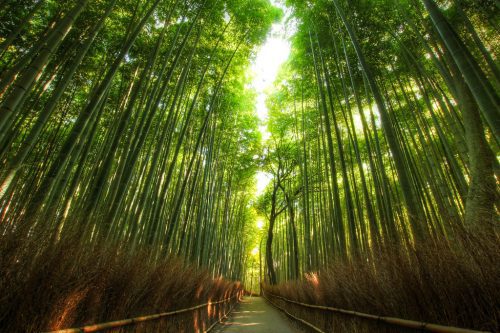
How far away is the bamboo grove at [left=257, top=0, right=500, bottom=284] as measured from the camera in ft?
8.44

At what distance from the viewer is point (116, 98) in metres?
7.07

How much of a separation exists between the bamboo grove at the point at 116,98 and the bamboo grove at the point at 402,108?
90.0 inches

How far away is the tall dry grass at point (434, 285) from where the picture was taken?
125 centimetres

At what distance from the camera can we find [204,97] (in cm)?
805

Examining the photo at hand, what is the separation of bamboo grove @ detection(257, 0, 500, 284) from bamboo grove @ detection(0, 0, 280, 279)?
7.50 ft

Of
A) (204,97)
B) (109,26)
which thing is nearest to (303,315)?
(204,97)

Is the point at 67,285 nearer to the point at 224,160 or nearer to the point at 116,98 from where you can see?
the point at 116,98

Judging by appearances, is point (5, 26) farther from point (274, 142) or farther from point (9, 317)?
point (274, 142)

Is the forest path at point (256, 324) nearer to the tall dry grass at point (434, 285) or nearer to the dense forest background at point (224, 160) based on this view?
the dense forest background at point (224, 160)

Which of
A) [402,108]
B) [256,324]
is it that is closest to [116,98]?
[256,324]

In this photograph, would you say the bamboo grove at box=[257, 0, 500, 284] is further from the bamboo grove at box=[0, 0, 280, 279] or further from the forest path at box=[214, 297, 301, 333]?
→ the bamboo grove at box=[0, 0, 280, 279]

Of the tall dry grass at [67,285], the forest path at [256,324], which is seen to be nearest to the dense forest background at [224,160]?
the tall dry grass at [67,285]

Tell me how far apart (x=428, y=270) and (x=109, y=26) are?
7732mm

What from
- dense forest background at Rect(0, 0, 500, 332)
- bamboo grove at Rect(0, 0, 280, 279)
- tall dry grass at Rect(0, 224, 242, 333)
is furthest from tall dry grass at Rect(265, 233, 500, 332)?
bamboo grove at Rect(0, 0, 280, 279)
